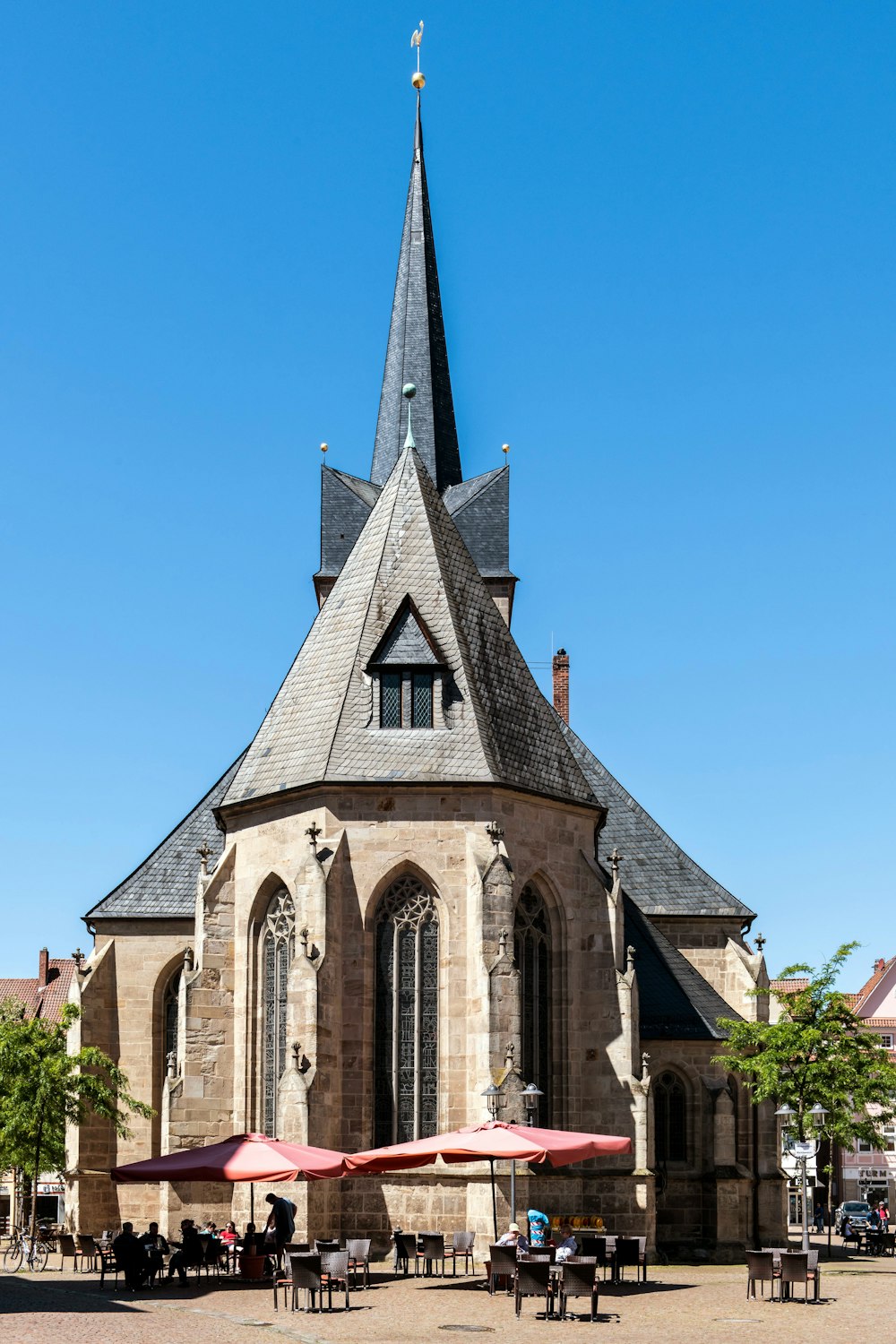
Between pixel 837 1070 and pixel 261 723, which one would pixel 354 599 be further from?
pixel 837 1070

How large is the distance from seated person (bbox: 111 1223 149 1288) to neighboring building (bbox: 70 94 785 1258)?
439 centimetres

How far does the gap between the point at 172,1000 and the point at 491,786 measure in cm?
1354

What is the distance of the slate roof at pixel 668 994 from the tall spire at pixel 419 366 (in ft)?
54.4

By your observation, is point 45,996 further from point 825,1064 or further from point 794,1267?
point 794,1267

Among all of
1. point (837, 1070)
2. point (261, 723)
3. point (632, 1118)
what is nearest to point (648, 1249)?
point (632, 1118)

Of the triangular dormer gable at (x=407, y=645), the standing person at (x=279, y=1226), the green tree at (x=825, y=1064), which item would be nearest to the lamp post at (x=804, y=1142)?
the green tree at (x=825, y=1064)

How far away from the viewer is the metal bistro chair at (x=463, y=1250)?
1052 inches

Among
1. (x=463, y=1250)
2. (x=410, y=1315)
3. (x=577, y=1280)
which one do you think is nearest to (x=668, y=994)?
(x=463, y=1250)

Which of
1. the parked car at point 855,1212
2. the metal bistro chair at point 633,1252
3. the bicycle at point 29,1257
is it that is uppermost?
the metal bistro chair at point 633,1252

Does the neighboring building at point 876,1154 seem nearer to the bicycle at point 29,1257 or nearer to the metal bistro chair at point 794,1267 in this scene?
the bicycle at point 29,1257

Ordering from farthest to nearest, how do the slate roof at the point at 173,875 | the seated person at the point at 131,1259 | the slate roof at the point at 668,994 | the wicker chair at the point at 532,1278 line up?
the slate roof at the point at 173,875 → the slate roof at the point at 668,994 → the seated person at the point at 131,1259 → the wicker chair at the point at 532,1278

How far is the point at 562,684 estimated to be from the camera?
181 ft

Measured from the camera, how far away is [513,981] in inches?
1198

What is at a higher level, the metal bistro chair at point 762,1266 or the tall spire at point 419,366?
the tall spire at point 419,366
